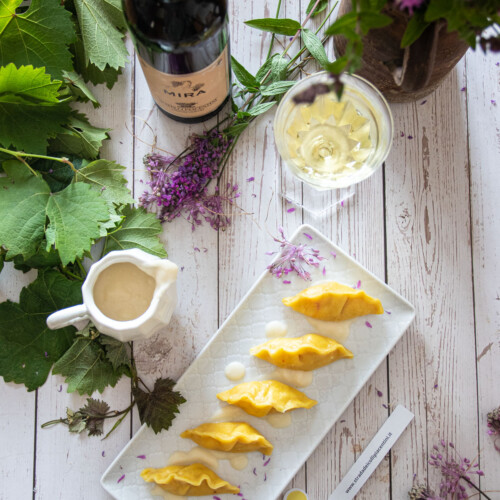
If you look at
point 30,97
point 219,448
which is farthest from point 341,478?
point 30,97

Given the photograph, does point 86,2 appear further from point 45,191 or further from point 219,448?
point 219,448

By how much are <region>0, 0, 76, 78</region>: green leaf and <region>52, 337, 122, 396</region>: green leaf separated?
1.66ft

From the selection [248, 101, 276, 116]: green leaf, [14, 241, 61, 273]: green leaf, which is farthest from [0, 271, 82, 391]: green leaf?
[248, 101, 276, 116]: green leaf

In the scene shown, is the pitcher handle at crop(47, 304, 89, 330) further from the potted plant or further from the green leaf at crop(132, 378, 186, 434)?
the potted plant

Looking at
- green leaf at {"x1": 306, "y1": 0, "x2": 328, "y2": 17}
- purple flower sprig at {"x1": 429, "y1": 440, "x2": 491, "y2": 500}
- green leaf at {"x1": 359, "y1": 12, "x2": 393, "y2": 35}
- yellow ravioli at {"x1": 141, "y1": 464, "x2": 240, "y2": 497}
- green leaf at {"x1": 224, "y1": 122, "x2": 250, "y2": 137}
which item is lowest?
yellow ravioli at {"x1": 141, "y1": 464, "x2": 240, "y2": 497}

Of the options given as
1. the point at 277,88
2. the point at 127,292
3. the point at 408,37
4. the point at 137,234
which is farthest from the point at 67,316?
the point at 408,37

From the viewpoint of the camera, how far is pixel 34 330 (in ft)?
3.29

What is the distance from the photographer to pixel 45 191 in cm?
95

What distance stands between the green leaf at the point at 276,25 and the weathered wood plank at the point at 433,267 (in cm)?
26

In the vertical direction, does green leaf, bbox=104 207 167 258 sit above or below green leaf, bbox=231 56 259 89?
below

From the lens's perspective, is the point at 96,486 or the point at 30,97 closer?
the point at 30,97

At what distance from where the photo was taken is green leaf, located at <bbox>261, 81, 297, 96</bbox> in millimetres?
976

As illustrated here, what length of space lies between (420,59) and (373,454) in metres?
0.73

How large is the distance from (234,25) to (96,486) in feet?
3.17
